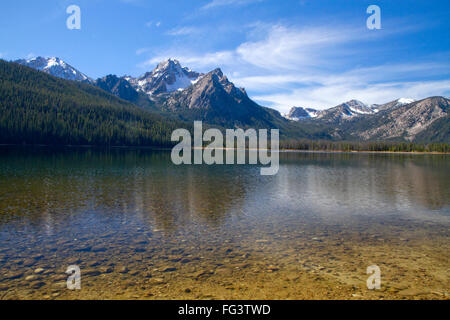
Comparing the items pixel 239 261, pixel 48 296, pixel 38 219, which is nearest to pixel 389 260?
pixel 239 261

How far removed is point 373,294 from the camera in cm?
1048

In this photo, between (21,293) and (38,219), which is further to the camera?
(38,219)

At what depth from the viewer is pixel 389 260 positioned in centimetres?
1398

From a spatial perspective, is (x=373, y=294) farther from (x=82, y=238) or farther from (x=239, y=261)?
(x=82, y=238)

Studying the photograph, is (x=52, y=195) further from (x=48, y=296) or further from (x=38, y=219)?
(x=48, y=296)

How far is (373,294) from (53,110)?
756 ft

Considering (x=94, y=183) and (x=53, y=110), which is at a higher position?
(x=53, y=110)

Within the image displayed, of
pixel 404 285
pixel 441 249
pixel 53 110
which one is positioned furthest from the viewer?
pixel 53 110

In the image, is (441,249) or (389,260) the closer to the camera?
(389,260)

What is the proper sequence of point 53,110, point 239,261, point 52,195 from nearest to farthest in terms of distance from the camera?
point 239,261
point 52,195
point 53,110
